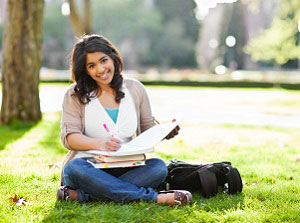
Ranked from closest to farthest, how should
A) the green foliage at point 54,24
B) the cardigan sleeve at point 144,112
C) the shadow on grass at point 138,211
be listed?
the shadow on grass at point 138,211 < the cardigan sleeve at point 144,112 < the green foliage at point 54,24

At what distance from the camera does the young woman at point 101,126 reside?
11.3 feet

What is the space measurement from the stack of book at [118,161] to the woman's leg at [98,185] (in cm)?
6

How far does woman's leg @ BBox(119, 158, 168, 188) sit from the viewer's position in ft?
11.6

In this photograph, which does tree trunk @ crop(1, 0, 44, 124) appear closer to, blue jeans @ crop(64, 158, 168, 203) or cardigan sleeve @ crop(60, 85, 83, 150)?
cardigan sleeve @ crop(60, 85, 83, 150)

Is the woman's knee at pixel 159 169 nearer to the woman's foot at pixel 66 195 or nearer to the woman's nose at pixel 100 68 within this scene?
the woman's foot at pixel 66 195

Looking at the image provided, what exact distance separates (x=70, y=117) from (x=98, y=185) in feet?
1.85

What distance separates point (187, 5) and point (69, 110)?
148 feet

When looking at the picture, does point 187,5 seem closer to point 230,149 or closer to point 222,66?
point 222,66

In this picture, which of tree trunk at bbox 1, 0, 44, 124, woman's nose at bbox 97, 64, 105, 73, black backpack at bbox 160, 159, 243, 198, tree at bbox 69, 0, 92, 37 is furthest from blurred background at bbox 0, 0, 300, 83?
woman's nose at bbox 97, 64, 105, 73

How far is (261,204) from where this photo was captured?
350cm

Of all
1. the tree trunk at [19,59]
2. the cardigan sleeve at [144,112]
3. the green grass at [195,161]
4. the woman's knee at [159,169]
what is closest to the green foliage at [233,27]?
the tree trunk at [19,59]

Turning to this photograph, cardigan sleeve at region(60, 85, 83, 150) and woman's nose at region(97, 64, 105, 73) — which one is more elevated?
woman's nose at region(97, 64, 105, 73)

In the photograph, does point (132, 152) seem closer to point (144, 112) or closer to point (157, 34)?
point (144, 112)

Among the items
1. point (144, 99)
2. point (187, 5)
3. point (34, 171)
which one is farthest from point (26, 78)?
point (187, 5)
